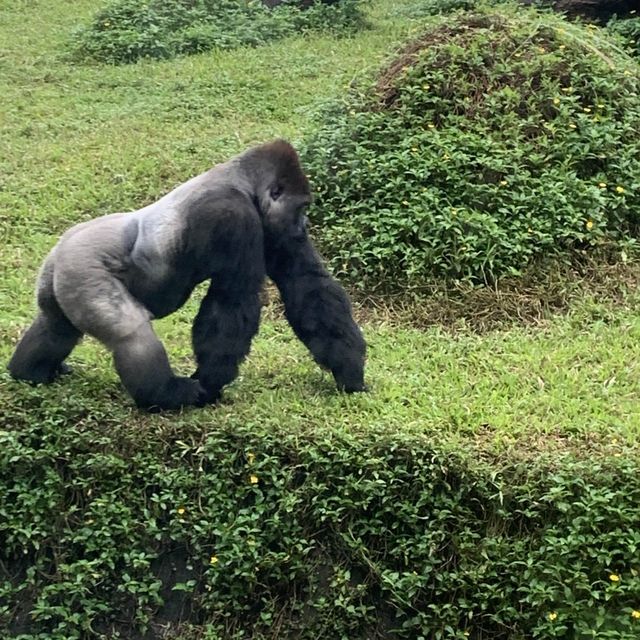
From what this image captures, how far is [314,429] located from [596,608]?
52.5 inches

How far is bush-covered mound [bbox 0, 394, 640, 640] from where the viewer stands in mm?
4055

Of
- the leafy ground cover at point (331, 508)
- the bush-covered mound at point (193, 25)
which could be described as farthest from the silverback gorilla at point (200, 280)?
the bush-covered mound at point (193, 25)

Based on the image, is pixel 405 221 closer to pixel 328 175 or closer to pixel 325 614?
pixel 328 175

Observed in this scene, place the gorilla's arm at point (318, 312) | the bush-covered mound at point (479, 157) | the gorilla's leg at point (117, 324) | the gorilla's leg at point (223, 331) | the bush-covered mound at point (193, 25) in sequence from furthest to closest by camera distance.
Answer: the bush-covered mound at point (193, 25) → the bush-covered mound at point (479, 157) → the gorilla's arm at point (318, 312) → the gorilla's leg at point (223, 331) → the gorilla's leg at point (117, 324)

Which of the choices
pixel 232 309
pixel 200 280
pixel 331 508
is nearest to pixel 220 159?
pixel 200 280

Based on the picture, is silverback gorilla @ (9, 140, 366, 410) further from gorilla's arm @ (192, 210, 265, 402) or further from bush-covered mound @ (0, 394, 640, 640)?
bush-covered mound @ (0, 394, 640, 640)

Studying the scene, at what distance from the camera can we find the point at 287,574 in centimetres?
427

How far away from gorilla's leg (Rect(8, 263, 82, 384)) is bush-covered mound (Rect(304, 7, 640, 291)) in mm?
2081

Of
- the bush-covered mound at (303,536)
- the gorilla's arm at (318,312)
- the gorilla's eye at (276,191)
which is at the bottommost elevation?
the bush-covered mound at (303,536)

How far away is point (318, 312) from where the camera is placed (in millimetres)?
4867

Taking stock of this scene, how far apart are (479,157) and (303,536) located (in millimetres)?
3183

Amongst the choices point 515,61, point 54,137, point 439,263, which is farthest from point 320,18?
point 439,263

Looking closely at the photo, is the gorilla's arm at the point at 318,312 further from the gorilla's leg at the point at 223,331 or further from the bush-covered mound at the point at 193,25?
the bush-covered mound at the point at 193,25

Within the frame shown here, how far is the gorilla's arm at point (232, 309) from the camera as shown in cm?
452
